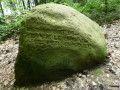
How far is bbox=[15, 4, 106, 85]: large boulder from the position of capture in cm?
274

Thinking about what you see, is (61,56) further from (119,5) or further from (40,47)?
(119,5)

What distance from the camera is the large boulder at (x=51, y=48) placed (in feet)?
8.98

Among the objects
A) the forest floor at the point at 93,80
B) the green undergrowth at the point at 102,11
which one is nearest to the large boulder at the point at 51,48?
the forest floor at the point at 93,80

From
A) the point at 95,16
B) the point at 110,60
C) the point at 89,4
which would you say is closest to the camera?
the point at 110,60

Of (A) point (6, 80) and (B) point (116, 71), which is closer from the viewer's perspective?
(B) point (116, 71)

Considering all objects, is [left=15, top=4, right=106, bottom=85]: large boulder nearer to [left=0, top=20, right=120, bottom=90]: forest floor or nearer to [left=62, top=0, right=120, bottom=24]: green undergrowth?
[left=0, top=20, right=120, bottom=90]: forest floor

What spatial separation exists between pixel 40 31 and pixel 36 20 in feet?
1.10

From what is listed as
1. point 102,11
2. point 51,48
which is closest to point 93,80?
point 51,48

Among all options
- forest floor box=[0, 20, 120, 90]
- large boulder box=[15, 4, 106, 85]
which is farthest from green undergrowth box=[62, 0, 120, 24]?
large boulder box=[15, 4, 106, 85]

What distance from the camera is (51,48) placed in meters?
2.74

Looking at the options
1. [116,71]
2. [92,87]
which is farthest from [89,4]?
[92,87]

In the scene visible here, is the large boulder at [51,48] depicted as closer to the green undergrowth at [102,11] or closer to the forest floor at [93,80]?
the forest floor at [93,80]

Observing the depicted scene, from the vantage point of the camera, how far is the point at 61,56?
9.19 ft

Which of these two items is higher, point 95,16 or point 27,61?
point 95,16
